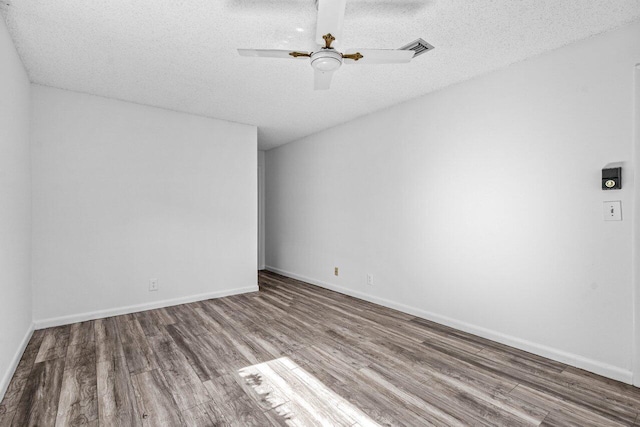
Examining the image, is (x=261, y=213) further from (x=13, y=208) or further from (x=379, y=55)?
(x=379, y=55)

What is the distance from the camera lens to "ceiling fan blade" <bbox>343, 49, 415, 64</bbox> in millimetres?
2016

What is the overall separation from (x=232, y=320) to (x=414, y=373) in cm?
197

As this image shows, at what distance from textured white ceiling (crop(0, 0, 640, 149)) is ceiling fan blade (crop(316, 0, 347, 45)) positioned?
0.29 meters

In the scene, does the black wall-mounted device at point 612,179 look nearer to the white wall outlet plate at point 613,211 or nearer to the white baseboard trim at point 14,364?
the white wall outlet plate at point 613,211

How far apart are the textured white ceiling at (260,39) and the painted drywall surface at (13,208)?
301 mm

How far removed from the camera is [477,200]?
3.01 metres

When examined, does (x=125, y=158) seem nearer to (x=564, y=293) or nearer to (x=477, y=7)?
(x=477, y=7)

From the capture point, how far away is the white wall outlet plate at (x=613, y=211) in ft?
7.20

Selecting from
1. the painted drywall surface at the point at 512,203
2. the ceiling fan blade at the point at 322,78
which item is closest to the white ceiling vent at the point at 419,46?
the ceiling fan blade at the point at 322,78

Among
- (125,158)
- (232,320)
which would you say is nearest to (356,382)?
(232,320)

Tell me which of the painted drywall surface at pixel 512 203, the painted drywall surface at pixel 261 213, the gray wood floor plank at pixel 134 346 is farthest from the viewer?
the painted drywall surface at pixel 261 213

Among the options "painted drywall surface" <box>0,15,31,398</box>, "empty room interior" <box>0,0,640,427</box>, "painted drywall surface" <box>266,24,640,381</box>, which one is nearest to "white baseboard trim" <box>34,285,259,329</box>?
"empty room interior" <box>0,0,640,427</box>

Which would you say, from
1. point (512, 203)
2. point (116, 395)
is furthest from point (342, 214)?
point (116, 395)

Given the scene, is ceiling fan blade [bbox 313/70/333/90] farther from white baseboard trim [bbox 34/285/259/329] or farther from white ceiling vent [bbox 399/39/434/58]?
white baseboard trim [bbox 34/285/259/329]
